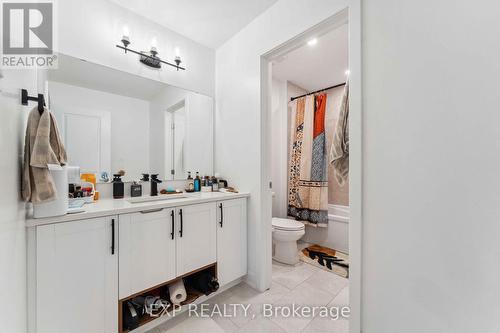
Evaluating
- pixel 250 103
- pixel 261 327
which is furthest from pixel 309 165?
pixel 261 327

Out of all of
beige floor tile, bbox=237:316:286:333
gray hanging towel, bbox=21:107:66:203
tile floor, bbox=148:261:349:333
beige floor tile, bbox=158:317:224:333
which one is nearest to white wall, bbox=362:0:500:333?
tile floor, bbox=148:261:349:333

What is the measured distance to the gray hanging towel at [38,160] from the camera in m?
0.87

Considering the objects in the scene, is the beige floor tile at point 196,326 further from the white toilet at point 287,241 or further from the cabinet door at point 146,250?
the white toilet at point 287,241

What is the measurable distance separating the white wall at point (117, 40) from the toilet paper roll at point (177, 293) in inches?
75.7

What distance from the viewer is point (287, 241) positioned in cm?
227

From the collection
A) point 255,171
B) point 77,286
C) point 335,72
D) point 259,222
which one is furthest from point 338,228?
point 77,286

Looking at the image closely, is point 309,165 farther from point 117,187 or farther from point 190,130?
point 117,187

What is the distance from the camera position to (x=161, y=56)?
75.1 inches

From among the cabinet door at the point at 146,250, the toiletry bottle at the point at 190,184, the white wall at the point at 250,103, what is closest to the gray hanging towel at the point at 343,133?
the white wall at the point at 250,103

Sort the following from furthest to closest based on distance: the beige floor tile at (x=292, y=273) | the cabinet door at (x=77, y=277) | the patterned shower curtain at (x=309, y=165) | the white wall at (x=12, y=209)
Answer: the patterned shower curtain at (x=309, y=165)
the beige floor tile at (x=292, y=273)
the cabinet door at (x=77, y=277)
the white wall at (x=12, y=209)

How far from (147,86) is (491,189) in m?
2.45

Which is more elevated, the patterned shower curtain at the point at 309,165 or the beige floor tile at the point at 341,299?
the patterned shower curtain at the point at 309,165

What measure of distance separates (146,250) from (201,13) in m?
2.11

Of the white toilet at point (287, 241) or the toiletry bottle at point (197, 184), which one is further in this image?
the white toilet at point (287, 241)
